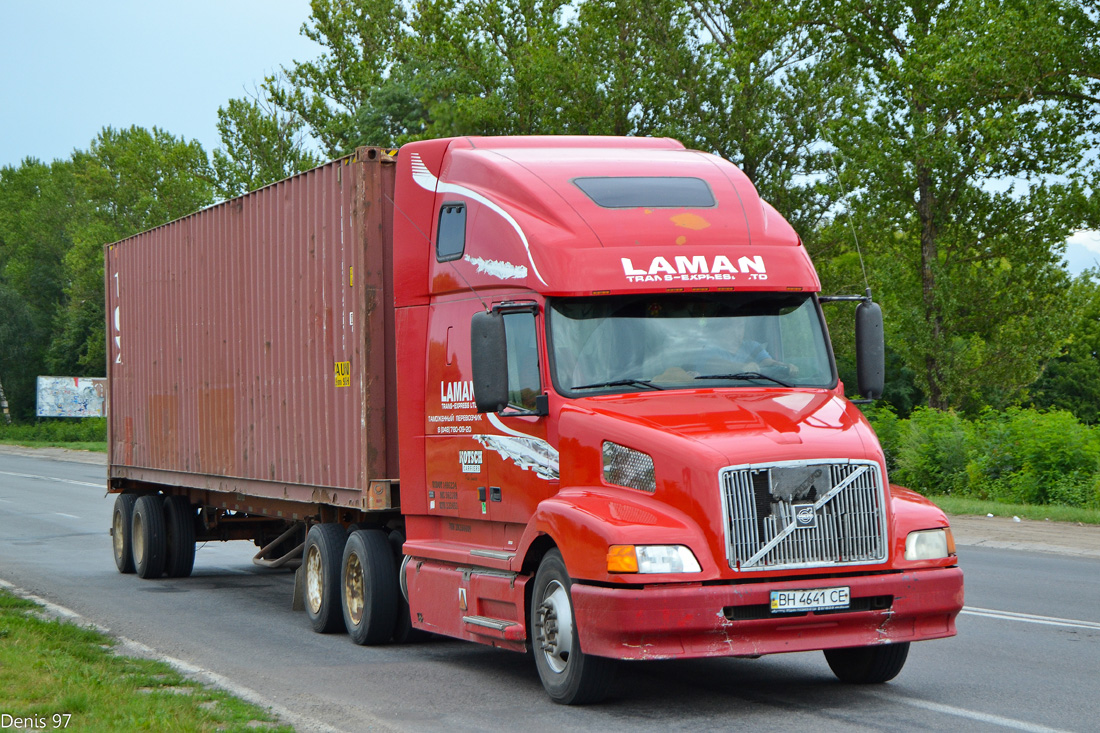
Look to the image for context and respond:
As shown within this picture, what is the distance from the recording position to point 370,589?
10391mm

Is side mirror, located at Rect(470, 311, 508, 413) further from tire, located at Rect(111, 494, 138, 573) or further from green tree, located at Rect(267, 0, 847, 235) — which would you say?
green tree, located at Rect(267, 0, 847, 235)

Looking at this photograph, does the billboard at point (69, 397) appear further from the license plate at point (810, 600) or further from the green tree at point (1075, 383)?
the license plate at point (810, 600)

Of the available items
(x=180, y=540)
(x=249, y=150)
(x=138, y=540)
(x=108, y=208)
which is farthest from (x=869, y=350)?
(x=108, y=208)

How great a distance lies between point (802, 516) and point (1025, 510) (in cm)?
1573

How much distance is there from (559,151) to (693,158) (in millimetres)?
949

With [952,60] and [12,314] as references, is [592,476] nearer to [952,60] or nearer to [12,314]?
[952,60]

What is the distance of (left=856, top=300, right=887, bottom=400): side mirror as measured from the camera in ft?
29.0

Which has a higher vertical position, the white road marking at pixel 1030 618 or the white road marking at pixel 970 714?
the white road marking at pixel 970 714

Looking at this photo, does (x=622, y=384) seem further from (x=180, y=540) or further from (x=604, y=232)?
(x=180, y=540)

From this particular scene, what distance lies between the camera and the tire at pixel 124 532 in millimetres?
16250

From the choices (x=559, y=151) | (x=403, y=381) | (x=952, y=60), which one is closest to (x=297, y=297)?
(x=403, y=381)

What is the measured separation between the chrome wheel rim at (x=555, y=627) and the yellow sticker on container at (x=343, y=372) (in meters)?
3.39

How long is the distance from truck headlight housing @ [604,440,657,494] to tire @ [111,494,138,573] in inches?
400

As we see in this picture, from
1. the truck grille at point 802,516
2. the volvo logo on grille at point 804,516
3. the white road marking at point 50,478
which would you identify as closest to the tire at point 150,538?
the truck grille at point 802,516
